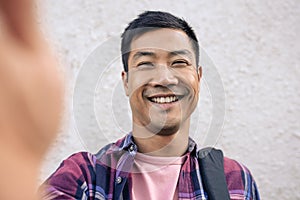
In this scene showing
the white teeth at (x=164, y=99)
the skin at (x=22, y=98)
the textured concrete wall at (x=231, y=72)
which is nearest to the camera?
the skin at (x=22, y=98)

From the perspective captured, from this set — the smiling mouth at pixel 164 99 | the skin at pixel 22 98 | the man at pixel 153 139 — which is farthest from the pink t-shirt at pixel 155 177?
the skin at pixel 22 98

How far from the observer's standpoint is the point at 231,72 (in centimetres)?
129

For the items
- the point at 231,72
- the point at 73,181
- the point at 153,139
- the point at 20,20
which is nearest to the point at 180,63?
the point at 153,139

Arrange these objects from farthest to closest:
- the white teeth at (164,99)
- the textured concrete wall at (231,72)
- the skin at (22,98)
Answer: the textured concrete wall at (231,72)
the white teeth at (164,99)
the skin at (22,98)

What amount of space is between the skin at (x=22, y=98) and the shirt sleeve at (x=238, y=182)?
0.66 metres

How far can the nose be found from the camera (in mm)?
794

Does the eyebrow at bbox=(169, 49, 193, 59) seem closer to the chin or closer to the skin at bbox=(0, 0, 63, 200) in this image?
the chin

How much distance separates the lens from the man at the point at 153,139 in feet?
2.64

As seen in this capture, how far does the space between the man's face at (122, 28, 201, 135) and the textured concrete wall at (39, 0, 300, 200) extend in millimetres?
305

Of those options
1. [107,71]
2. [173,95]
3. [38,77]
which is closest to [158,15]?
[173,95]

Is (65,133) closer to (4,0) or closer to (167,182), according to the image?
(167,182)

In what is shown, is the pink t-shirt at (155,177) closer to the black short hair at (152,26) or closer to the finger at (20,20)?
the black short hair at (152,26)

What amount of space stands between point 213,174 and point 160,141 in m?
0.11

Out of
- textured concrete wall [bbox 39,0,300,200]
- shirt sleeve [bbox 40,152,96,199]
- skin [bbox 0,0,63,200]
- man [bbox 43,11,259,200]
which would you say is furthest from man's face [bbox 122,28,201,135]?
skin [bbox 0,0,63,200]
